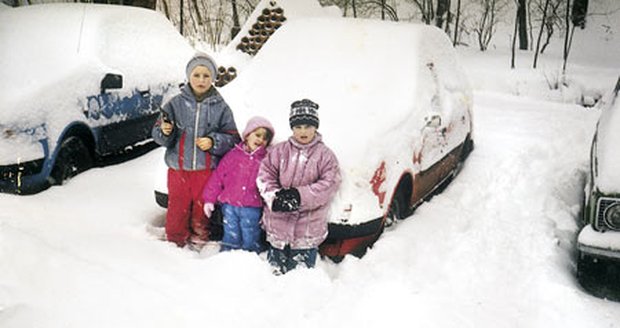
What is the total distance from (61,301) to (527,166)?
504 cm

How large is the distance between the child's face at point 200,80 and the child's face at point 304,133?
31.5 inches

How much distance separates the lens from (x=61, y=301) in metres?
2.89

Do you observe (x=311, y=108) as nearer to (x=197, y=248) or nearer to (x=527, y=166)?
(x=197, y=248)

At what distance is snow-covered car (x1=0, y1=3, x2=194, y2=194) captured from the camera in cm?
496

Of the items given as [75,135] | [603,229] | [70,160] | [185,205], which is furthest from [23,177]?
[603,229]

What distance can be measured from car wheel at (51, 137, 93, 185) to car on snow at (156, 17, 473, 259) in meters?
1.48

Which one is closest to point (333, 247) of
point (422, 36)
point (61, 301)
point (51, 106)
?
point (61, 301)

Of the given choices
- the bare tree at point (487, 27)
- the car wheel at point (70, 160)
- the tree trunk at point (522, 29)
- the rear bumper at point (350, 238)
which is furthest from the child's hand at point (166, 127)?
the tree trunk at point (522, 29)

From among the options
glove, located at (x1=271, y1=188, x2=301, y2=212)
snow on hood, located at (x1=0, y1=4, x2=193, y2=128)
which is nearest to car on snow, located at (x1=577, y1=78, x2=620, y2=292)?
glove, located at (x1=271, y1=188, x2=301, y2=212)

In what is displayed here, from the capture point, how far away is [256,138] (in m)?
3.95

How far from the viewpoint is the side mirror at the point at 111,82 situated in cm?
587

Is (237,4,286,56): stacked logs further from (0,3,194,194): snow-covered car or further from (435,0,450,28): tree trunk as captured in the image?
(435,0,450,28): tree trunk

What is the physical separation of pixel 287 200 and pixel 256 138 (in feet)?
1.81

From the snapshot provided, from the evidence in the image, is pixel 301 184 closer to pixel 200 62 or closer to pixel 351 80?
pixel 200 62
